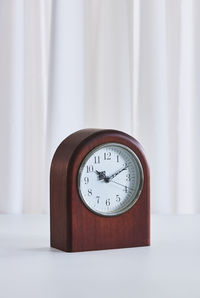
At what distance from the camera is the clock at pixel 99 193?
4.26 feet

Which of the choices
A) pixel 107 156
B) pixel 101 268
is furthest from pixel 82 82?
pixel 101 268

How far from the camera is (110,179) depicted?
1.33 m

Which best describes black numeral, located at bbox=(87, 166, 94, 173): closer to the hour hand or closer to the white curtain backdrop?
the hour hand

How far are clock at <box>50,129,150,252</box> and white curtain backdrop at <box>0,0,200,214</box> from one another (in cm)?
72

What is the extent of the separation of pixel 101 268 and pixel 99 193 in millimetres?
195

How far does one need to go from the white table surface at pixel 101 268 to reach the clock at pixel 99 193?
0.03 m

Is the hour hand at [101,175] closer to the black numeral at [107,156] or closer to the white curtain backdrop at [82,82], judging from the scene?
the black numeral at [107,156]

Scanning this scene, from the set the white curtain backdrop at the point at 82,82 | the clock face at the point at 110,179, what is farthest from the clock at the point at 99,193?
the white curtain backdrop at the point at 82,82

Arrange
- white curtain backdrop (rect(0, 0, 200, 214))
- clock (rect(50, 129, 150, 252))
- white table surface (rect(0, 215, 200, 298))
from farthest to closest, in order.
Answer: white curtain backdrop (rect(0, 0, 200, 214)) < clock (rect(50, 129, 150, 252)) < white table surface (rect(0, 215, 200, 298))

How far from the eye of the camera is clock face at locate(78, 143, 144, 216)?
131cm

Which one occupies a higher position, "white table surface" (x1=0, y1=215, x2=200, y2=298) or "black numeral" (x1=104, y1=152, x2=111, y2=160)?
"black numeral" (x1=104, y1=152, x2=111, y2=160)

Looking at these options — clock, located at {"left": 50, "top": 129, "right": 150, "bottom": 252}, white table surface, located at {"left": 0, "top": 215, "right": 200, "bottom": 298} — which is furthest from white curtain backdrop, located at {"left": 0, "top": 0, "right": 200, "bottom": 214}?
clock, located at {"left": 50, "top": 129, "right": 150, "bottom": 252}
